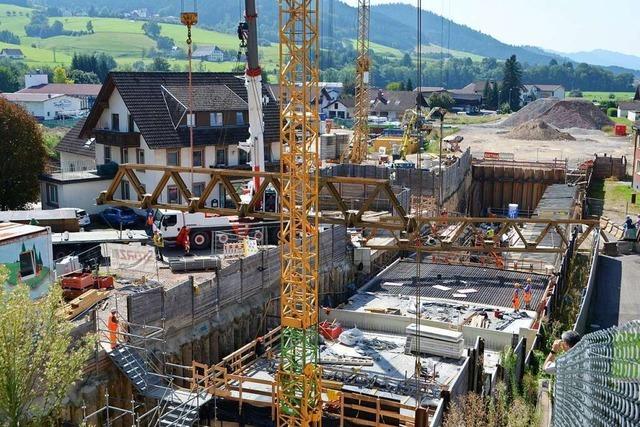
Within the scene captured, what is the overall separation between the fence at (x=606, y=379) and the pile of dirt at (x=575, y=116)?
10460 cm

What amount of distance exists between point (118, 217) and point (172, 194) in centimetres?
391

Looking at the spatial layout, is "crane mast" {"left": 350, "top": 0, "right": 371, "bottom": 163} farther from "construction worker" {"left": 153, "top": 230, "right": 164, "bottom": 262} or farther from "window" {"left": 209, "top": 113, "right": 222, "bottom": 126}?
"construction worker" {"left": 153, "top": 230, "right": 164, "bottom": 262}

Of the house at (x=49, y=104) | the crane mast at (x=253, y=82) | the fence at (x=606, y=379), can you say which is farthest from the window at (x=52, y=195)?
the house at (x=49, y=104)

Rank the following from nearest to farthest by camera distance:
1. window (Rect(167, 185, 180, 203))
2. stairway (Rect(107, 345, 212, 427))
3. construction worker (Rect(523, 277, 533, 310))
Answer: stairway (Rect(107, 345, 212, 427))
construction worker (Rect(523, 277, 533, 310))
window (Rect(167, 185, 180, 203))

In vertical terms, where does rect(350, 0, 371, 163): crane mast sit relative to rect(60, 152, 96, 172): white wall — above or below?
above

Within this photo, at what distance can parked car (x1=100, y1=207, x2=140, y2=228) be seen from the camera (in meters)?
36.8

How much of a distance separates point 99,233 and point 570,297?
772 inches

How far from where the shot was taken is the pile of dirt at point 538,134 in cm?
8762

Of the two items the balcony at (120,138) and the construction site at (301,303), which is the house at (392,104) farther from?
the construction site at (301,303)

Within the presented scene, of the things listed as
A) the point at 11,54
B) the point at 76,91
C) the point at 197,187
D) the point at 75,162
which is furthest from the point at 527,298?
the point at 11,54

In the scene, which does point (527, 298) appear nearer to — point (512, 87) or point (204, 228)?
point (204, 228)

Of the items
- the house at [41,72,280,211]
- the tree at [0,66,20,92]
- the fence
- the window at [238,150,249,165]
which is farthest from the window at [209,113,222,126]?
the tree at [0,66,20,92]

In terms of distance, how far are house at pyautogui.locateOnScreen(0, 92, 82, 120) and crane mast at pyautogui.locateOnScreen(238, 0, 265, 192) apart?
76218 mm

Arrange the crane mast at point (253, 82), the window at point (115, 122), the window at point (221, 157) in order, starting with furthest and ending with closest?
1. the window at point (221, 157)
2. the window at point (115, 122)
3. the crane mast at point (253, 82)
